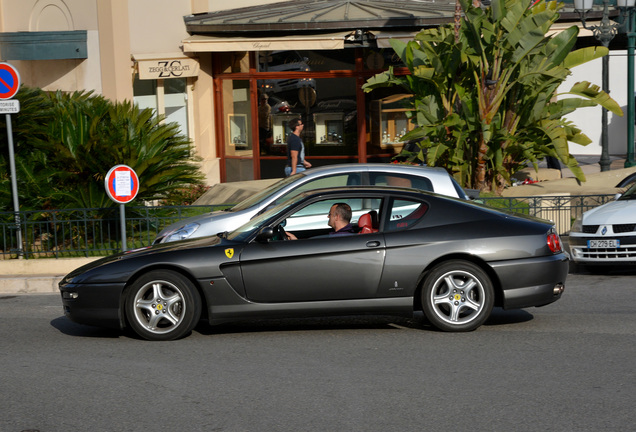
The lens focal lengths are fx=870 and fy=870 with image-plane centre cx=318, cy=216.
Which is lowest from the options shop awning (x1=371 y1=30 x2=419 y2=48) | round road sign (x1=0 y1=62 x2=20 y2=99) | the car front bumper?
the car front bumper

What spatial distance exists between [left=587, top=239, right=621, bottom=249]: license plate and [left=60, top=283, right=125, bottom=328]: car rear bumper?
656 centimetres

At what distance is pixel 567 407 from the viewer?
5.67 metres

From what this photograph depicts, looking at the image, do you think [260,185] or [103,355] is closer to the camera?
[103,355]

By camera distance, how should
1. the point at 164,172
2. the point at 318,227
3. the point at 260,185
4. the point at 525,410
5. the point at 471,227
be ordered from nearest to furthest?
1. the point at 525,410
2. the point at 471,227
3. the point at 318,227
4. the point at 164,172
5. the point at 260,185

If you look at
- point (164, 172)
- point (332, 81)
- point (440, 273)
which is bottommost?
point (440, 273)

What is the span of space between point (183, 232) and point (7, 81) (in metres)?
4.68

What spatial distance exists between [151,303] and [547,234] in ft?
12.0

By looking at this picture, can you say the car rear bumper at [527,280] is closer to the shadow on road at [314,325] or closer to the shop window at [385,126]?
the shadow on road at [314,325]

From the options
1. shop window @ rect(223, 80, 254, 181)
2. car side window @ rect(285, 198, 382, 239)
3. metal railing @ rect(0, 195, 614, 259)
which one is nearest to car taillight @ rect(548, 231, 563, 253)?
car side window @ rect(285, 198, 382, 239)

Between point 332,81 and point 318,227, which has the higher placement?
point 332,81

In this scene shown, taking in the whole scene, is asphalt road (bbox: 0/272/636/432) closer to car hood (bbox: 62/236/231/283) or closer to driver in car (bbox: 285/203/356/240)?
car hood (bbox: 62/236/231/283)

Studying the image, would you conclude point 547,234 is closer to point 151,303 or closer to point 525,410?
point 525,410

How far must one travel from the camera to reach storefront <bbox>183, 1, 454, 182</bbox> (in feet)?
69.7

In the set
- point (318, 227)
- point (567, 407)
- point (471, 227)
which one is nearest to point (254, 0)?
point (318, 227)
